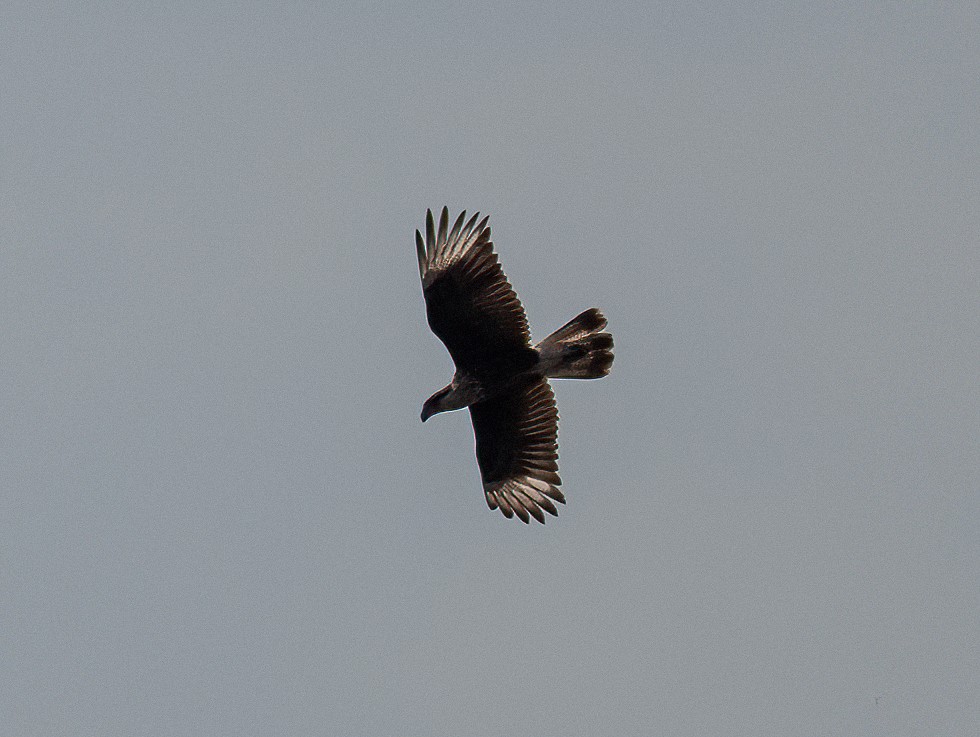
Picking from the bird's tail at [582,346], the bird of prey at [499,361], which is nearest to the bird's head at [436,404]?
the bird of prey at [499,361]

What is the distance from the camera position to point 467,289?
1884cm

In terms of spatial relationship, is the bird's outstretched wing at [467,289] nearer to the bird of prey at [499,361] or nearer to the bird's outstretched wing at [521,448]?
the bird of prey at [499,361]

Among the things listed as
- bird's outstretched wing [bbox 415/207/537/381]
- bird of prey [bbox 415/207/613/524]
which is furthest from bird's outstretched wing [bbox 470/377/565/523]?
bird's outstretched wing [bbox 415/207/537/381]

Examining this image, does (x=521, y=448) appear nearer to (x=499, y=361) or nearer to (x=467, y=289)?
(x=499, y=361)

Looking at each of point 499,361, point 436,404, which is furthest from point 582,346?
point 436,404

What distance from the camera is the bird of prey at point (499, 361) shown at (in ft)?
61.9

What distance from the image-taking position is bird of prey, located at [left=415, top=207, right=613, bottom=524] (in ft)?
61.9

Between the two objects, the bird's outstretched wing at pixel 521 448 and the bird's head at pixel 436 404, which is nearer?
the bird's head at pixel 436 404

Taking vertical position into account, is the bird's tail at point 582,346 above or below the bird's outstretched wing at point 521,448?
above

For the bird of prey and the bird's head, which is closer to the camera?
the bird of prey

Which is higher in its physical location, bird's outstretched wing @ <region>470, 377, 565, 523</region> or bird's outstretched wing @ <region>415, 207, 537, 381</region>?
bird's outstretched wing @ <region>415, 207, 537, 381</region>

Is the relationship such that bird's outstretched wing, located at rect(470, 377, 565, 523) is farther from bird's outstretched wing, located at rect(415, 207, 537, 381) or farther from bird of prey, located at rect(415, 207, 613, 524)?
bird's outstretched wing, located at rect(415, 207, 537, 381)

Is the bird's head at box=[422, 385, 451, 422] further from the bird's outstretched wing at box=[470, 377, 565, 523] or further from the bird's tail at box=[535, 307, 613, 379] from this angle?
the bird's tail at box=[535, 307, 613, 379]

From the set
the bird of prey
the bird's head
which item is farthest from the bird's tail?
the bird's head
